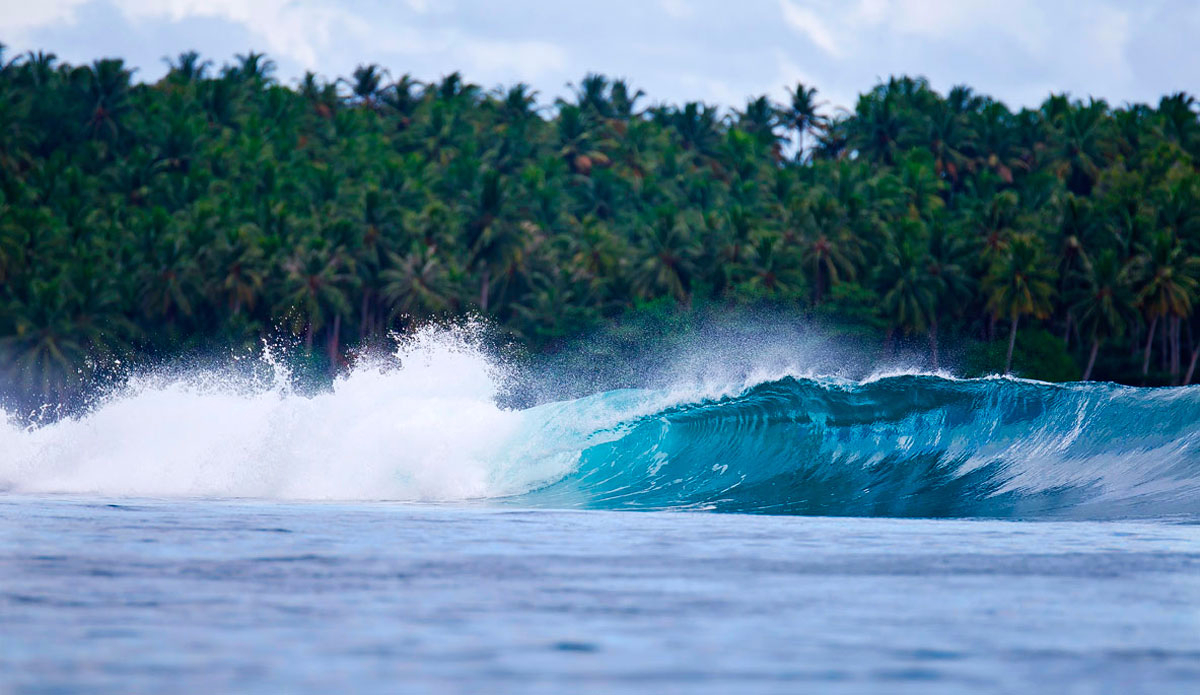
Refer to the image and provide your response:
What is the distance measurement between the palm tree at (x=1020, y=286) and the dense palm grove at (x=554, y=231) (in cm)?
9

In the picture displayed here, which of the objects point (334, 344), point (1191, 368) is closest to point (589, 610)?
point (1191, 368)

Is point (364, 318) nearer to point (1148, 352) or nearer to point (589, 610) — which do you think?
point (1148, 352)

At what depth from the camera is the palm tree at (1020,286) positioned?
65688 millimetres

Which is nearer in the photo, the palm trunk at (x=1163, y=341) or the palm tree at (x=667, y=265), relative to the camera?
the palm trunk at (x=1163, y=341)

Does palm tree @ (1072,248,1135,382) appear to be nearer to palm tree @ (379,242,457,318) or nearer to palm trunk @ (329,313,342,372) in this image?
palm tree @ (379,242,457,318)

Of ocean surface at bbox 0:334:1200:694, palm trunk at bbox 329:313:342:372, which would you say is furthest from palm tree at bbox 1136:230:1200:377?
ocean surface at bbox 0:334:1200:694

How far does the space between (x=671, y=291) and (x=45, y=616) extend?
66986mm

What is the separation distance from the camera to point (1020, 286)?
6562cm

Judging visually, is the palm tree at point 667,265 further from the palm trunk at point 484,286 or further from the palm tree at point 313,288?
the palm tree at point 313,288

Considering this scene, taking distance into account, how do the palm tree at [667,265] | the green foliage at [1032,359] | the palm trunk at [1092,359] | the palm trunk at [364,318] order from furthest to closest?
1. the palm trunk at [364,318]
2. the palm tree at [667,265]
3. the palm trunk at [1092,359]
4. the green foliage at [1032,359]

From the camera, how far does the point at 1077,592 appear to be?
25.4 ft

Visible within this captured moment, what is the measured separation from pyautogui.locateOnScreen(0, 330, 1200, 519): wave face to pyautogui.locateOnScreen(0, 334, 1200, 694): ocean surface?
0.18 ft

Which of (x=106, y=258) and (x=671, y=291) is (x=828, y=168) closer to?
(x=671, y=291)

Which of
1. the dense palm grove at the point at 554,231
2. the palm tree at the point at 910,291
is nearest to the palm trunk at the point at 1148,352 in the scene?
the dense palm grove at the point at 554,231
